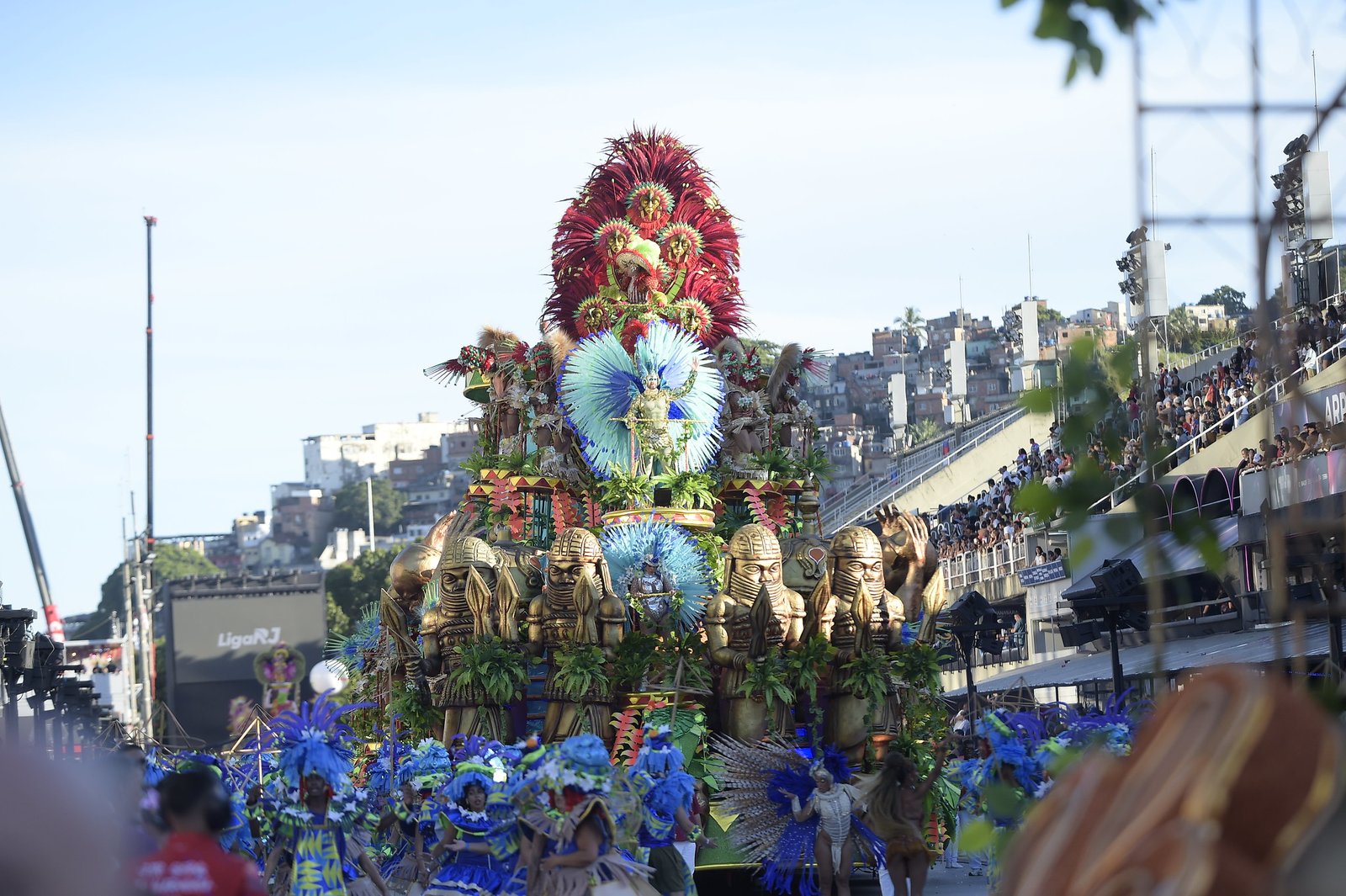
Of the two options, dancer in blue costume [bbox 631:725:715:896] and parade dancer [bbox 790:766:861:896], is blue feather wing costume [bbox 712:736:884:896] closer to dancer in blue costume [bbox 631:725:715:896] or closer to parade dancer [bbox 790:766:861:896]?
parade dancer [bbox 790:766:861:896]

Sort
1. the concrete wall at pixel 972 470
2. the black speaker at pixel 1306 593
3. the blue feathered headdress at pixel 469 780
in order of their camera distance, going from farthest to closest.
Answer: the concrete wall at pixel 972 470
the black speaker at pixel 1306 593
the blue feathered headdress at pixel 469 780

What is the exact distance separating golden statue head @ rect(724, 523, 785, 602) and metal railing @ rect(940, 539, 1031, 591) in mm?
17169

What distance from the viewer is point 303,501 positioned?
15925cm

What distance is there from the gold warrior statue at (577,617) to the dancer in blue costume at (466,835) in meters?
2.60

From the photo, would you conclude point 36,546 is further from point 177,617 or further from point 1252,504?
point 1252,504

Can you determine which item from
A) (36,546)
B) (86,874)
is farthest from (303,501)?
(86,874)

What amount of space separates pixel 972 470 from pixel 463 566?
1308 inches

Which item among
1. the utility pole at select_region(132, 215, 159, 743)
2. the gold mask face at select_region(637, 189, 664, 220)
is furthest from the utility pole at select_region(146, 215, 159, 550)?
the gold mask face at select_region(637, 189, 664, 220)

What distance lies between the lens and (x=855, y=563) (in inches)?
629

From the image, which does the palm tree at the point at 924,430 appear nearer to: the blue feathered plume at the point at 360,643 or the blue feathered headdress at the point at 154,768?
the blue feathered plume at the point at 360,643

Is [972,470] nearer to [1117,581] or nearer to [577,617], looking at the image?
[1117,581]

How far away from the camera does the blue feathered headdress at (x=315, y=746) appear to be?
1193 cm

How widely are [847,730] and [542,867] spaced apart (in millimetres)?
5562

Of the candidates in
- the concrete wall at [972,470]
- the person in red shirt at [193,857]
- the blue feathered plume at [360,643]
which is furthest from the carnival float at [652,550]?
the concrete wall at [972,470]
